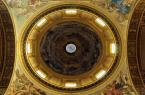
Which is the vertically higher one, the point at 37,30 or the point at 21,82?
the point at 37,30

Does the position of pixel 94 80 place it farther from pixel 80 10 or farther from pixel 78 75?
pixel 80 10

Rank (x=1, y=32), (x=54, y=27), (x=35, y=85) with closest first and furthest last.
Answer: (x=1, y=32), (x=35, y=85), (x=54, y=27)

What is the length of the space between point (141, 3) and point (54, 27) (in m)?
4.77

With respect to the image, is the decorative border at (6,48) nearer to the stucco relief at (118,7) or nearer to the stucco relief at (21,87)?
the stucco relief at (21,87)

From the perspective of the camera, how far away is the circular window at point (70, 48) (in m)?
16.7

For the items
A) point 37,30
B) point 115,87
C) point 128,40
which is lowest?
point 115,87

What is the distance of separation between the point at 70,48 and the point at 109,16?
10.2 ft

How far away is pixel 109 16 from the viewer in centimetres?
1658

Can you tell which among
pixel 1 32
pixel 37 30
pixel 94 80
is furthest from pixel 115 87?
pixel 1 32

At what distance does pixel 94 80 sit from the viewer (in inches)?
672

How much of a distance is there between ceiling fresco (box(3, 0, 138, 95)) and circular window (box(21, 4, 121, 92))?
331 mm

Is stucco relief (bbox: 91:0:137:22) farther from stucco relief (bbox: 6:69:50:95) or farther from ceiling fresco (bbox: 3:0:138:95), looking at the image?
stucco relief (bbox: 6:69:50:95)

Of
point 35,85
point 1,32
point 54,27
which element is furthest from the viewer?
point 54,27

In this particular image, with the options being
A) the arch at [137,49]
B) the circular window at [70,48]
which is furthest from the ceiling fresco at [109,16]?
the circular window at [70,48]
